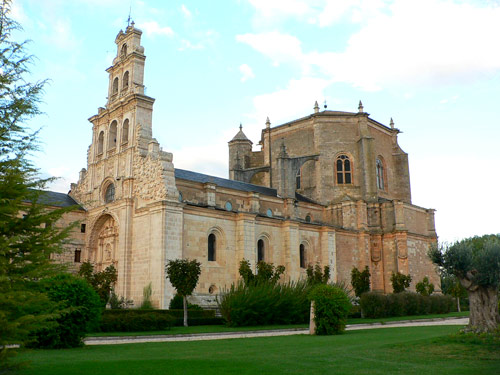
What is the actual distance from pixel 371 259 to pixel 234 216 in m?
16.5

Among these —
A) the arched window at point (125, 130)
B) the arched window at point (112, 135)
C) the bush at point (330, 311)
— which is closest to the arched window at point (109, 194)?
the arched window at point (112, 135)

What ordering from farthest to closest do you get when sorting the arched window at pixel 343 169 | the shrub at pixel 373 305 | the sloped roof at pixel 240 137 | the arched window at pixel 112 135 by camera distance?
1. the sloped roof at pixel 240 137
2. the arched window at pixel 343 169
3. the arched window at pixel 112 135
4. the shrub at pixel 373 305

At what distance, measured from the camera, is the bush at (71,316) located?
13.9m

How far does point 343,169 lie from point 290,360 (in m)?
38.6

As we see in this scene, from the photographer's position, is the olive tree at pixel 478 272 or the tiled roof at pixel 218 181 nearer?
the olive tree at pixel 478 272

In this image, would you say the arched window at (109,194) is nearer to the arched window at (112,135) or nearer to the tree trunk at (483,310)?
the arched window at (112,135)

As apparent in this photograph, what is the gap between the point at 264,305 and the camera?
24.6 metres

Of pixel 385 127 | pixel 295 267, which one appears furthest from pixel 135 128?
pixel 385 127

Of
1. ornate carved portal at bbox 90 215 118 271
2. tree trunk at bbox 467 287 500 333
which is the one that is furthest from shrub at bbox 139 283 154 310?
tree trunk at bbox 467 287 500 333

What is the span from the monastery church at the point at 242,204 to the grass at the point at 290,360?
41.6 feet

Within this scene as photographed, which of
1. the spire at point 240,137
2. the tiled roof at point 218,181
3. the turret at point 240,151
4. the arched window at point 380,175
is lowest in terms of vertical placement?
the tiled roof at point 218,181

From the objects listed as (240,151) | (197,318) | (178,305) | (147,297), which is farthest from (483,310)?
(240,151)

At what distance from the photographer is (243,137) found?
5275 cm

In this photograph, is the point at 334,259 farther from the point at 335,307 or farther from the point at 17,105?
the point at 17,105
